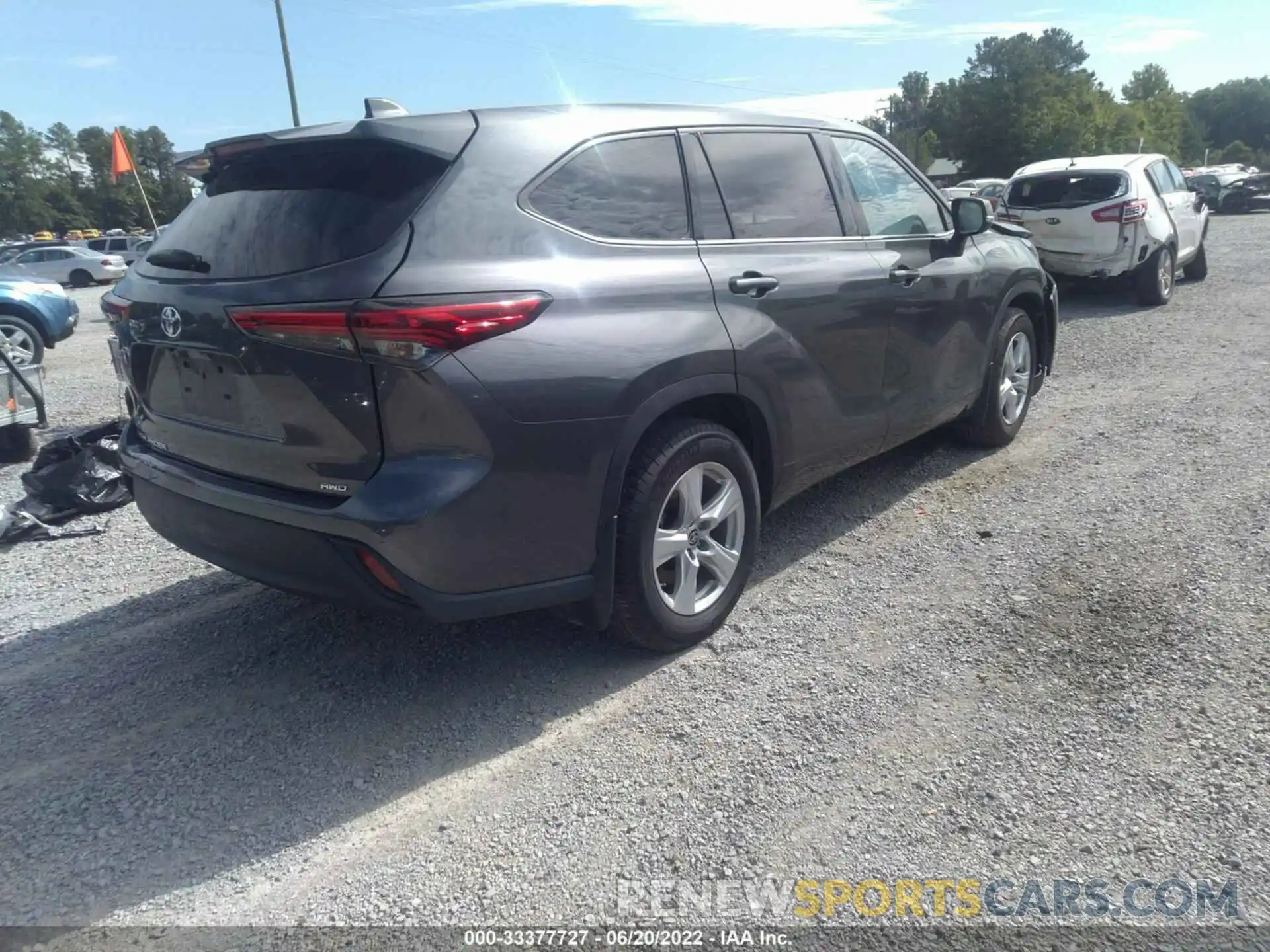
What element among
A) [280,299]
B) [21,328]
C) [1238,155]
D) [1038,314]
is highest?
[1238,155]

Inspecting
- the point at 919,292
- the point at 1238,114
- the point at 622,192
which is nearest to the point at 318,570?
the point at 622,192

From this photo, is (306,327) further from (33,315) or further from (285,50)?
(285,50)

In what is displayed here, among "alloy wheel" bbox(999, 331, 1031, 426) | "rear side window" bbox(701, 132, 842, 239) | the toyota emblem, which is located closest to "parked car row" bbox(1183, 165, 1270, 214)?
"alloy wheel" bbox(999, 331, 1031, 426)

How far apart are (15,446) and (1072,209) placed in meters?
10.3

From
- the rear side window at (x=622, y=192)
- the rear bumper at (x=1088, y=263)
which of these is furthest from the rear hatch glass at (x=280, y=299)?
the rear bumper at (x=1088, y=263)

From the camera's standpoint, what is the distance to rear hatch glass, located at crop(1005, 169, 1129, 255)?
10.9m

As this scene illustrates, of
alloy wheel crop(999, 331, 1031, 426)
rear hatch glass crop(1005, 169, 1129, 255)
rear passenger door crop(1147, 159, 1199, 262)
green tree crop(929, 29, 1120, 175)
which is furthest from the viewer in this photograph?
green tree crop(929, 29, 1120, 175)

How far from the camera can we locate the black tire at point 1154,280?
1108 cm

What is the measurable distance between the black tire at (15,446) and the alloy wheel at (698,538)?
17.1 ft

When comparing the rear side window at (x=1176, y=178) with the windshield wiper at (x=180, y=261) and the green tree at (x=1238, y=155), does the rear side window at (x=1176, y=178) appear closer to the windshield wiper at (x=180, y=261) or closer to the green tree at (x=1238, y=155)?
the windshield wiper at (x=180, y=261)

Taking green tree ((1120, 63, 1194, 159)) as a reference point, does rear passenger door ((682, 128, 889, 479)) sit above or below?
below

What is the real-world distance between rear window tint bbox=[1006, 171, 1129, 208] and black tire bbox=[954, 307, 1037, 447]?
19.8 feet

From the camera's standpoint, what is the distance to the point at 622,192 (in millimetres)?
3367

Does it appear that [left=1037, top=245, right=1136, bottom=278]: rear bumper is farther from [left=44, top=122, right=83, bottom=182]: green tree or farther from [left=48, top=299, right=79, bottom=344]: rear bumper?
[left=44, top=122, right=83, bottom=182]: green tree
